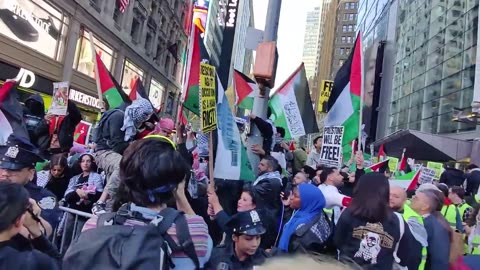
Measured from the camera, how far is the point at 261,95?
7125mm

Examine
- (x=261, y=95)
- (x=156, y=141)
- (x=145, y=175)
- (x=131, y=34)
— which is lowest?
(x=145, y=175)

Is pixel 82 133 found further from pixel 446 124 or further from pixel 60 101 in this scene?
pixel 446 124

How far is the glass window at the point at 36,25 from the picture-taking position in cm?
1800

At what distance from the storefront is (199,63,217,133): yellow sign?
500 inches

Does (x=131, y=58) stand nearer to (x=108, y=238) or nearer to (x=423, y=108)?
(x=423, y=108)

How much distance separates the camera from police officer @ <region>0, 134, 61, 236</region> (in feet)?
11.1

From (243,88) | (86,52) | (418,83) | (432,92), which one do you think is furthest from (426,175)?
(418,83)

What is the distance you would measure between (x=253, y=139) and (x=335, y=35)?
12630 cm

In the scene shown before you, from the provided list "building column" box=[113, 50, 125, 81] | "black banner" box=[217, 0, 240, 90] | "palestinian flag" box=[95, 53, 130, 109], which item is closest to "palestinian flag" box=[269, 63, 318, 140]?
"palestinian flag" box=[95, 53, 130, 109]

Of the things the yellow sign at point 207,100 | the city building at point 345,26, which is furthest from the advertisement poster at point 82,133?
the city building at point 345,26

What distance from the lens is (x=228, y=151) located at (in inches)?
184

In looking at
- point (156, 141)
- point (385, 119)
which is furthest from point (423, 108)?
point (156, 141)

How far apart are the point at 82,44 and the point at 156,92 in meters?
15.1

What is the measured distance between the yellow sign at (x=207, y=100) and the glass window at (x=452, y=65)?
28.6 meters
